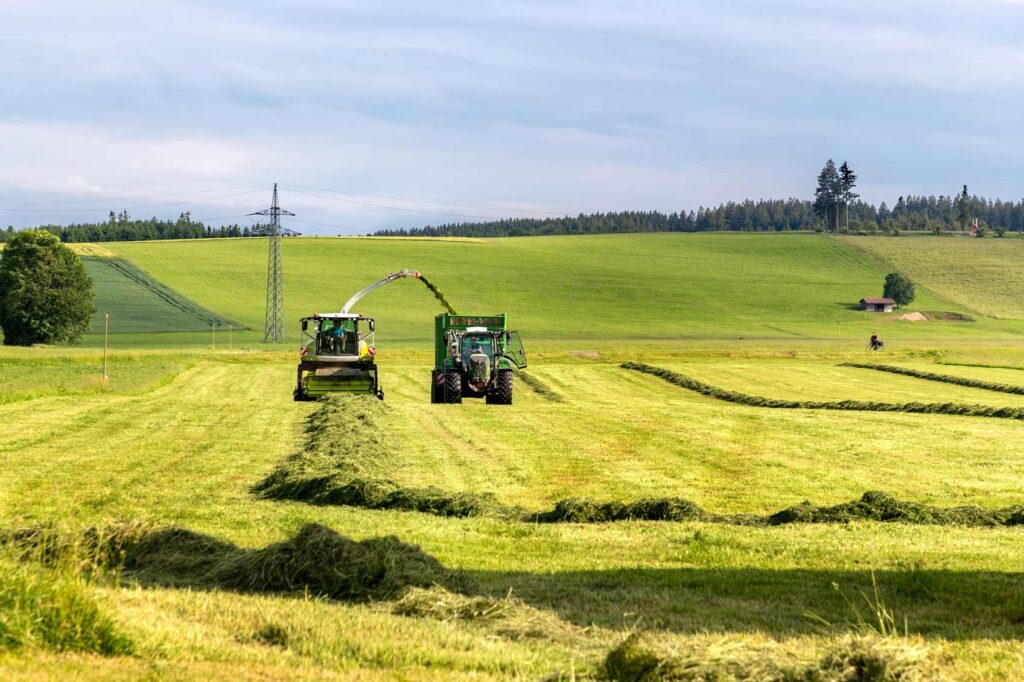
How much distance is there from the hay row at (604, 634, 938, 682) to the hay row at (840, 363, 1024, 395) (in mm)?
36146

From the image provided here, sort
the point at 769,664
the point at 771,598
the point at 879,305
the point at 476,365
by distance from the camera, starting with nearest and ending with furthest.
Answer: the point at 769,664
the point at 771,598
the point at 476,365
the point at 879,305

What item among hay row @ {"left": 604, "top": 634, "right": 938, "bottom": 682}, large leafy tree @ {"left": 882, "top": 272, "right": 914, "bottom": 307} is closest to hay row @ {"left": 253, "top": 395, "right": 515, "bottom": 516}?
hay row @ {"left": 604, "top": 634, "right": 938, "bottom": 682}

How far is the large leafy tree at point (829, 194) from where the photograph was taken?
190250 millimetres

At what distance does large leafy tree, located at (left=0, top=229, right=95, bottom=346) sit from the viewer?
→ 7844 centimetres

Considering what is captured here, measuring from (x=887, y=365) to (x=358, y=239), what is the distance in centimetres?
10549

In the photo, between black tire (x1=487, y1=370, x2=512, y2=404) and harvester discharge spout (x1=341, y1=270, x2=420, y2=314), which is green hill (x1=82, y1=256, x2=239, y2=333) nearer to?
harvester discharge spout (x1=341, y1=270, x2=420, y2=314)

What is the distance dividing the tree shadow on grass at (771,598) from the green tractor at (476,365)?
69.3ft

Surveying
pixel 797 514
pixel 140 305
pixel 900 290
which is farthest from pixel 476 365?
pixel 900 290

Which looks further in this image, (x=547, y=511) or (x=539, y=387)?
(x=539, y=387)

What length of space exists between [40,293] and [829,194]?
145994 millimetres

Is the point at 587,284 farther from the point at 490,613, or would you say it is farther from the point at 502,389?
the point at 490,613

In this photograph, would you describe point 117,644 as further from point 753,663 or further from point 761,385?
point 761,385

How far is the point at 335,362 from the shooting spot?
3234cm

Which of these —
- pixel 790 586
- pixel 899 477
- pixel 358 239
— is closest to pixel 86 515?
pixel 790 586
